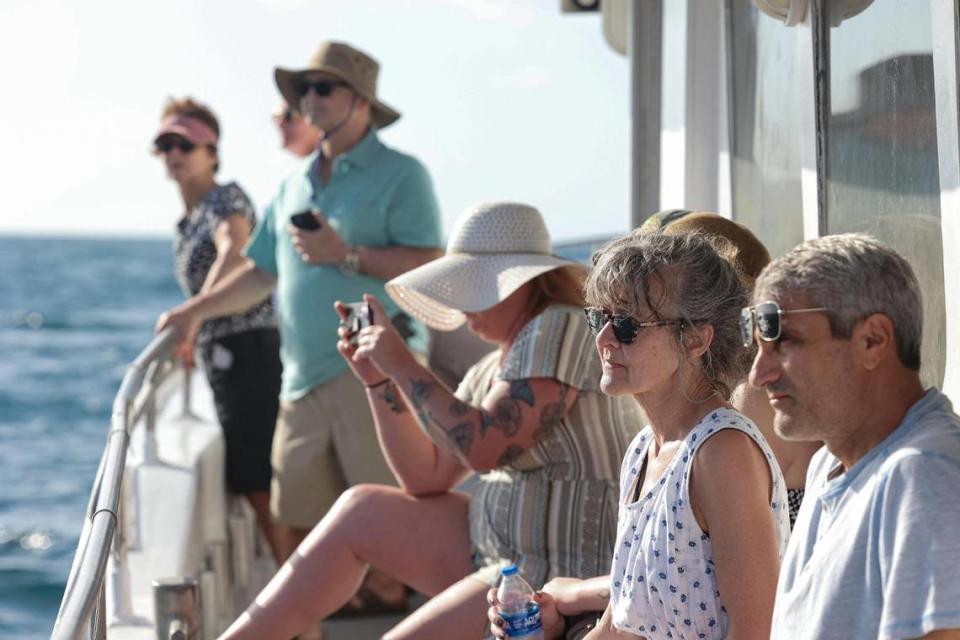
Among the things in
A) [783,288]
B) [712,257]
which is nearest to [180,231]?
[712,257]

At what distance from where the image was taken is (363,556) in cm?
339

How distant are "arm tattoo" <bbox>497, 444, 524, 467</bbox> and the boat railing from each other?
2.52ft

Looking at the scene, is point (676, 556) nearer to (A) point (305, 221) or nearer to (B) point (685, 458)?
(B) point (685, 458)

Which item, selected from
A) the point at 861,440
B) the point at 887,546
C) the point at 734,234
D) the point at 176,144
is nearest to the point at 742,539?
the point at 861,440

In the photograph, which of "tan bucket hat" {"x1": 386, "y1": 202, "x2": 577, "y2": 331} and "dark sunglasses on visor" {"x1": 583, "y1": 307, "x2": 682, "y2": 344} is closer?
"dark sunglasses on visor" {"x1": 583, "y1": 307, "x2": 682, "y2": 344}

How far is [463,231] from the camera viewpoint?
11.5 feet

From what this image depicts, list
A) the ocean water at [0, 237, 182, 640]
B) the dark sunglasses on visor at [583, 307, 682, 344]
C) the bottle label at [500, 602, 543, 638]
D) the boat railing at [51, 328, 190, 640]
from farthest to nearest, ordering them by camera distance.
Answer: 1. the ocean water at [0, 237, 182, 640]
2. the bottle label at [500, 602, 543, 638]
3. the dark sunglasses on visor at [583, 307, 682, 344]
4. the boat railing at [51, 328, 190, 640]

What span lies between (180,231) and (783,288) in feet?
11.9

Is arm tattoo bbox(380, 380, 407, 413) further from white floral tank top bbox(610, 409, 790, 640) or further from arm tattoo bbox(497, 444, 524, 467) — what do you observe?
white floral tank top bbox(610, 409, 790, 640)

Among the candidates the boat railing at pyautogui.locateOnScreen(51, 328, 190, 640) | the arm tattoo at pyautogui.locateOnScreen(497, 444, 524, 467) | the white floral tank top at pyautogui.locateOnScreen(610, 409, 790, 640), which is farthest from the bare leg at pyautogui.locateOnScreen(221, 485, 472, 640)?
the white floral tank top at pyautogui.locateOnScreen(610, 409, 790, 640)

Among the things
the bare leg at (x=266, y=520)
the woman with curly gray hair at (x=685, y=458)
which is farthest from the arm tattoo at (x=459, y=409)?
the bare leg at (x=266, y=520)

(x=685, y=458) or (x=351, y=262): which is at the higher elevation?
(x=351, y=262)

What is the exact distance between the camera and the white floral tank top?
2305 mm

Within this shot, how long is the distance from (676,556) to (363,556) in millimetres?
1228
